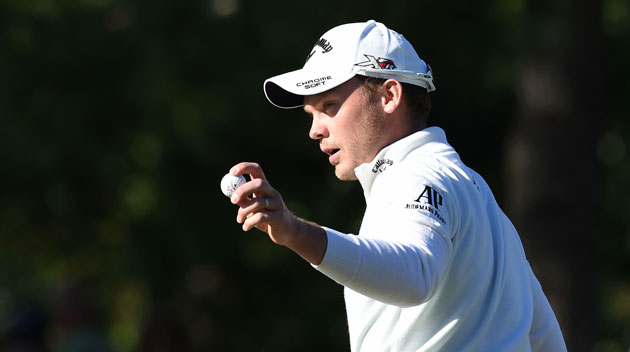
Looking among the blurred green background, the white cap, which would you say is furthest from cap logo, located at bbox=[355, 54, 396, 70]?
the blurred green background

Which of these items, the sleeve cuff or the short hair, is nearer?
the sleeve cuff

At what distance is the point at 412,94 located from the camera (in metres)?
3.01

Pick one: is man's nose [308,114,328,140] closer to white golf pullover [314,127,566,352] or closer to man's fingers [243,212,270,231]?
white golf pullover [314,127,566,352]

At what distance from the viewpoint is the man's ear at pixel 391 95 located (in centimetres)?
295

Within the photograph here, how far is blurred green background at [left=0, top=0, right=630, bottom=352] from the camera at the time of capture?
28.8 ft

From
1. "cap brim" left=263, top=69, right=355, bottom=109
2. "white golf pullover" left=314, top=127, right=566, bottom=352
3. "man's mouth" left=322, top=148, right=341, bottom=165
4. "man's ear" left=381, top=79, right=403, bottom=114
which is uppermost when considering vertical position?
"cap brim" left=263, top=69, right=355, bottom=109

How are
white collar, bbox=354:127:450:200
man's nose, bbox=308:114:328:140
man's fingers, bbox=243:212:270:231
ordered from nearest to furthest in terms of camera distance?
man's fingers, bbox=243:212:270:231 < white collar, bbox=354:127:450:200 < man's nose, bbox=308:114:328:140

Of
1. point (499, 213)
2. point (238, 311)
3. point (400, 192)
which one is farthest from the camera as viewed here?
point (238, 311)

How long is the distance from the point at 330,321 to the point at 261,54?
8.92ft

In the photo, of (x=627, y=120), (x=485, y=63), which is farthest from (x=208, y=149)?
(x=627, y=120)

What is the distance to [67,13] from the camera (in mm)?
10500

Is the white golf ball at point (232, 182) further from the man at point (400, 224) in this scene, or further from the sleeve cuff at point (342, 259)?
the sleeve cuff at point (342, 259)

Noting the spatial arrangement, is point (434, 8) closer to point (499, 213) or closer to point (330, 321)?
point (330, 321)

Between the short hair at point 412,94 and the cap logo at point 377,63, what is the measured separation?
34mm
